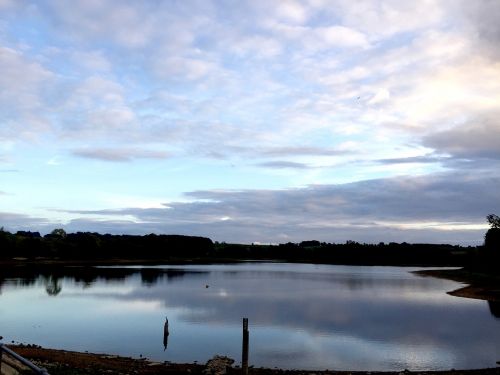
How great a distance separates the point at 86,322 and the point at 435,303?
5051 centimetres

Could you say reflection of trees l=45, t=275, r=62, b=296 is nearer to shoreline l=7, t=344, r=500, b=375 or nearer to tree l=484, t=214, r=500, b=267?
shoreline l=7, t=344, r=500, b=375

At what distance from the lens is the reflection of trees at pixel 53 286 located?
248 ft

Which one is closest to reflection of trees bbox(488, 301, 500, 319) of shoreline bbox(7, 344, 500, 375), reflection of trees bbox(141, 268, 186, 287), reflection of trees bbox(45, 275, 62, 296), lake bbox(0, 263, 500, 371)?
lake bbox(0, 263, 500, 371)

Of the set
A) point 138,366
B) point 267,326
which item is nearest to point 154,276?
point 267,326

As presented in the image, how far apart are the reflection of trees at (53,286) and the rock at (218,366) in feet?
166

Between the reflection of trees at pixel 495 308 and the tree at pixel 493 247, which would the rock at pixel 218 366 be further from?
the tree at pixel 493 247

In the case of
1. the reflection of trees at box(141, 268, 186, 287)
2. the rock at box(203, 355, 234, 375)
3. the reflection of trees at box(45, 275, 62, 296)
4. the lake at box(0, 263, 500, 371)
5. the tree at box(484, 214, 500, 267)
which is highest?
the tree at box(484, 214, 500, 267)

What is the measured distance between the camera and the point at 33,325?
155ft

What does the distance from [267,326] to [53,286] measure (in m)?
50.5

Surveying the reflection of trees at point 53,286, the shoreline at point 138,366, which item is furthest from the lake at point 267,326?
the shoreline at point 138,366

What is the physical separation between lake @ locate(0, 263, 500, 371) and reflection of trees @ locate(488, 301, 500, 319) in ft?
1.98

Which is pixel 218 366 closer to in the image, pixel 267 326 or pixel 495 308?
pixel 267 326

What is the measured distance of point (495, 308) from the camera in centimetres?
6638

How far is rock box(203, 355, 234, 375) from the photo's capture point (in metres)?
28.3
